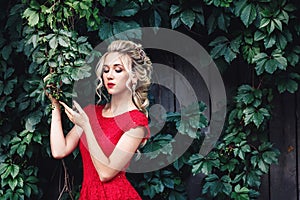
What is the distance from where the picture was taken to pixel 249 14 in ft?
9.20

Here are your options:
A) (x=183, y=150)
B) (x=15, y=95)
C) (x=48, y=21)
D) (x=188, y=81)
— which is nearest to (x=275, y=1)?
(x=188, y=81)

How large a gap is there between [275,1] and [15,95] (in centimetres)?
129

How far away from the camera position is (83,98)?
281 centimetres

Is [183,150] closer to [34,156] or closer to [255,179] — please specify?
[255,179]

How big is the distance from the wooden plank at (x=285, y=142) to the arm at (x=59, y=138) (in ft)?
3.55

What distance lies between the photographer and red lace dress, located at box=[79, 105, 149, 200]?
7.97 ft

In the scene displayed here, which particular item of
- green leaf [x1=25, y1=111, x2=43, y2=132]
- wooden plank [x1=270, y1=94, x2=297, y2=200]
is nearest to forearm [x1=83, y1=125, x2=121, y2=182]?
green leaf [x1=25, y1=111, x2=43, y2=132]

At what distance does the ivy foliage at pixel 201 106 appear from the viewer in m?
2.81

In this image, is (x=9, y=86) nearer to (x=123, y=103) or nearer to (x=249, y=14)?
(x=123, y=103)

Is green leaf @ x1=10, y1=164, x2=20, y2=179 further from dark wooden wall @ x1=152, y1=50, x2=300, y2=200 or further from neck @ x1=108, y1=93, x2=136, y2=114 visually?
dark wooden wall @ x1=152, y1=50, x2=300, y2=200

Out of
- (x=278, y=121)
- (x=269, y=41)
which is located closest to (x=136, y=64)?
(x=269, y=41)

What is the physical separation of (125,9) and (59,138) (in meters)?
0.70

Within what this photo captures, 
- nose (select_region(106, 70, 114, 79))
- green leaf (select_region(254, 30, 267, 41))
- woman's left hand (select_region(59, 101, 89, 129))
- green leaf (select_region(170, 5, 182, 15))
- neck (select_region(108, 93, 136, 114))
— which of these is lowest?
woman's left hand (select_region(59, 101, 89, 129))

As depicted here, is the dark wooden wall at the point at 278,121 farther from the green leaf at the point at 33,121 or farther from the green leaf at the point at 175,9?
the green leaf at the point at 33,121
